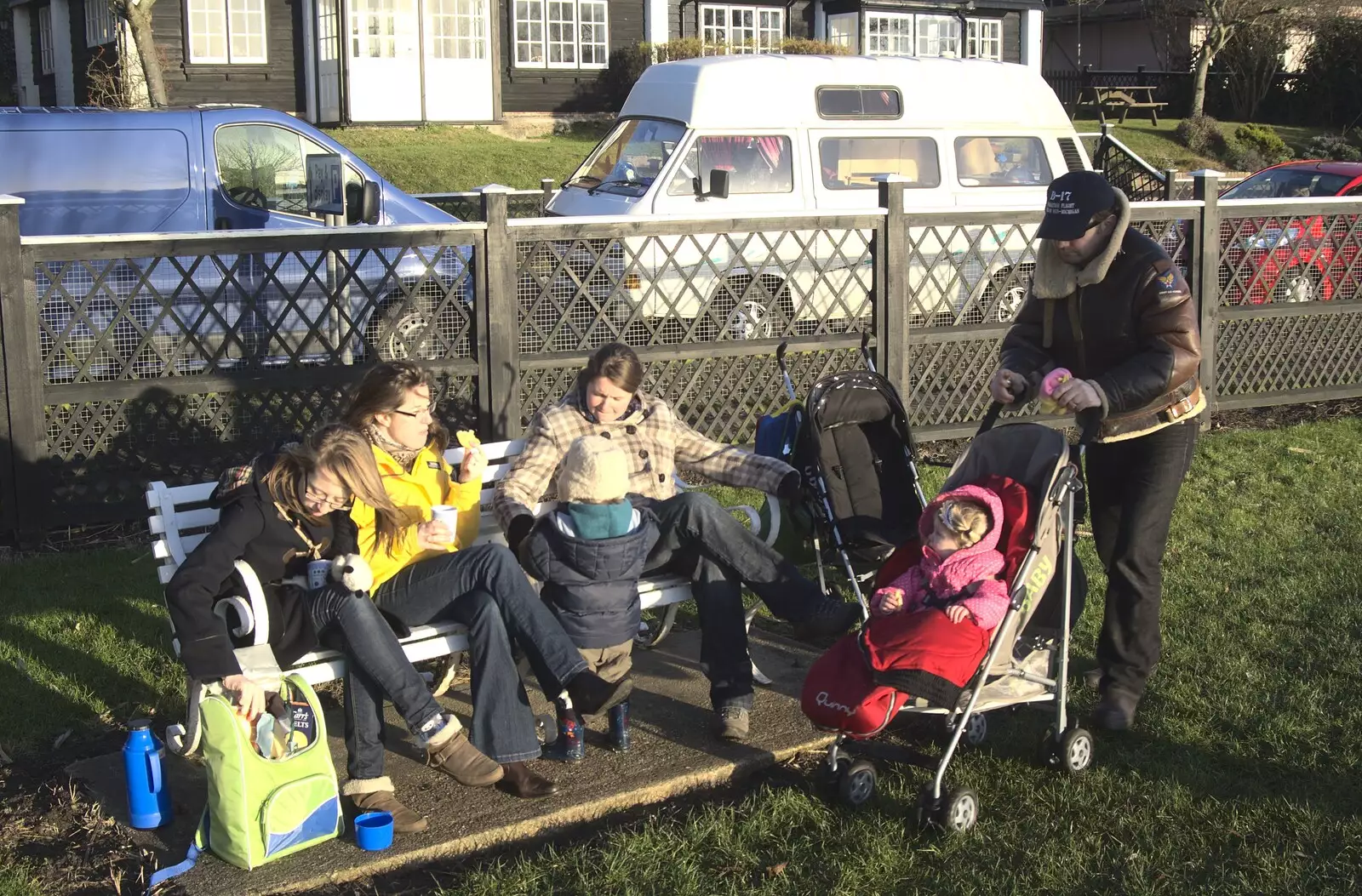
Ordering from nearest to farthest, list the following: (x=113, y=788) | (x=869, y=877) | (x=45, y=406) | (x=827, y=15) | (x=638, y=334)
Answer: (x=869, y=877) → (x=113, y=788) → (x=45, y=406) → (x=638, y=334) → (x=827, y=15)

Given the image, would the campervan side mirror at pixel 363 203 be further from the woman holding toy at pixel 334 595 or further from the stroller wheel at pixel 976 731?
the stroller wheel at pixel 976 731

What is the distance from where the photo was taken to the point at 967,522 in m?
4.65

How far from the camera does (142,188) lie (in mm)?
9711

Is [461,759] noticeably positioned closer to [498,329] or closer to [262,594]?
[262,594]

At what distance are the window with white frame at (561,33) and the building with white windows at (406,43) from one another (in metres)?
0.03

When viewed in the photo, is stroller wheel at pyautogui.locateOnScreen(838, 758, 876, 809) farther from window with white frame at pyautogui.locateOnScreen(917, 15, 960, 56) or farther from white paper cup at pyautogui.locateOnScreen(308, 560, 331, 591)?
window with white frame at pyautogui.locateOnScreen(917, 15, 960, 56)

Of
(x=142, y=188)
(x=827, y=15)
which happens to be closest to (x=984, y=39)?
(x=827, y=15)

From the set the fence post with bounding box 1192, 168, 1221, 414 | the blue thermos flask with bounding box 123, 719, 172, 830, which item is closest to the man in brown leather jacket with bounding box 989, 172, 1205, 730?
the blue thermos flask with bounding box 123, 719, 172, 830

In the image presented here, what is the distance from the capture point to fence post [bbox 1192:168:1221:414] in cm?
980

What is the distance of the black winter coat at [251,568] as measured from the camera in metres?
4.25

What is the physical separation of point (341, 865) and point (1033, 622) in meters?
2.36

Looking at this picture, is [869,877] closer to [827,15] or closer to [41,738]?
[41,738]

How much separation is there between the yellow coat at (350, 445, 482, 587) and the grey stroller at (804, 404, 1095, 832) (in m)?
1.41

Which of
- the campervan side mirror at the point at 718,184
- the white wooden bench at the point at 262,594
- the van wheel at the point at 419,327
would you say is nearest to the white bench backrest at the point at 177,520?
the white wooden bench at the point at 262,594
